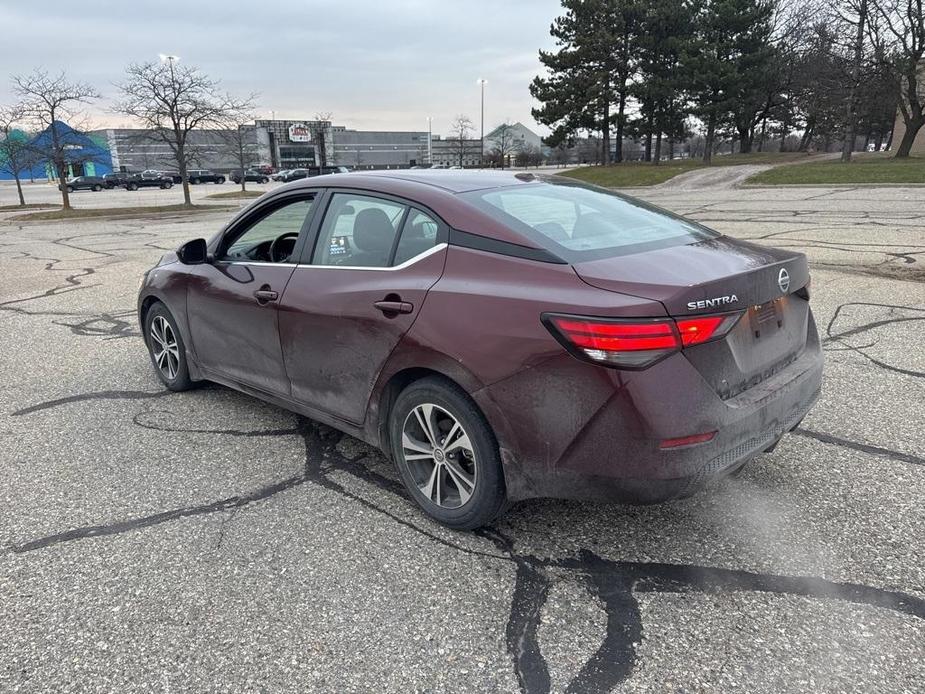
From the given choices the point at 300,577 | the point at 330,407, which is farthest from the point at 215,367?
the point at 300,577

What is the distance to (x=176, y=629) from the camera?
2.40 metres

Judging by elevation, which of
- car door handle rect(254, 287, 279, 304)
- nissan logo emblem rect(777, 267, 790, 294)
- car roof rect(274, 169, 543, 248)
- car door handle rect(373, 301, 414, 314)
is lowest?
car door handle rect(254, 287, 279, 304)

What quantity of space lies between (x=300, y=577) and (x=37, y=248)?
52.9 ft

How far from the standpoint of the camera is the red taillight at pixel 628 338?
7.51ft

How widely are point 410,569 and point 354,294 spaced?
129cm

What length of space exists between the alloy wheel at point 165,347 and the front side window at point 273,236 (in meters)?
0.95

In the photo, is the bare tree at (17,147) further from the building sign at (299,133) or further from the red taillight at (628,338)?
the building sign at (299,133)

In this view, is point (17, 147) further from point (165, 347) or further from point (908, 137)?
point (908, 137)

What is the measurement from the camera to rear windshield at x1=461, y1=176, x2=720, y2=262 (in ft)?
9.16

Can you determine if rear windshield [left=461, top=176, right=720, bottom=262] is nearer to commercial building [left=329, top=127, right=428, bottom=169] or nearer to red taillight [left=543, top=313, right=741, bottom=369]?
red taillight [left=543, top=313, right=741, bottom=369]

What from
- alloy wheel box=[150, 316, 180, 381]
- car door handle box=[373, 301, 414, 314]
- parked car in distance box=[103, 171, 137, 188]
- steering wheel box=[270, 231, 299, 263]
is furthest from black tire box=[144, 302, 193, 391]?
parked car in distance box=[103, 171, 137, 188]

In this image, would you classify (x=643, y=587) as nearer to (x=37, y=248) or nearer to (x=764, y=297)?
(x=764, y=297)

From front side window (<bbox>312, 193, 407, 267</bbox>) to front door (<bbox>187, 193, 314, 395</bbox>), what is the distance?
0.64ft

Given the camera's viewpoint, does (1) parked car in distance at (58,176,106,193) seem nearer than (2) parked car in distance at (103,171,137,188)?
Yes
